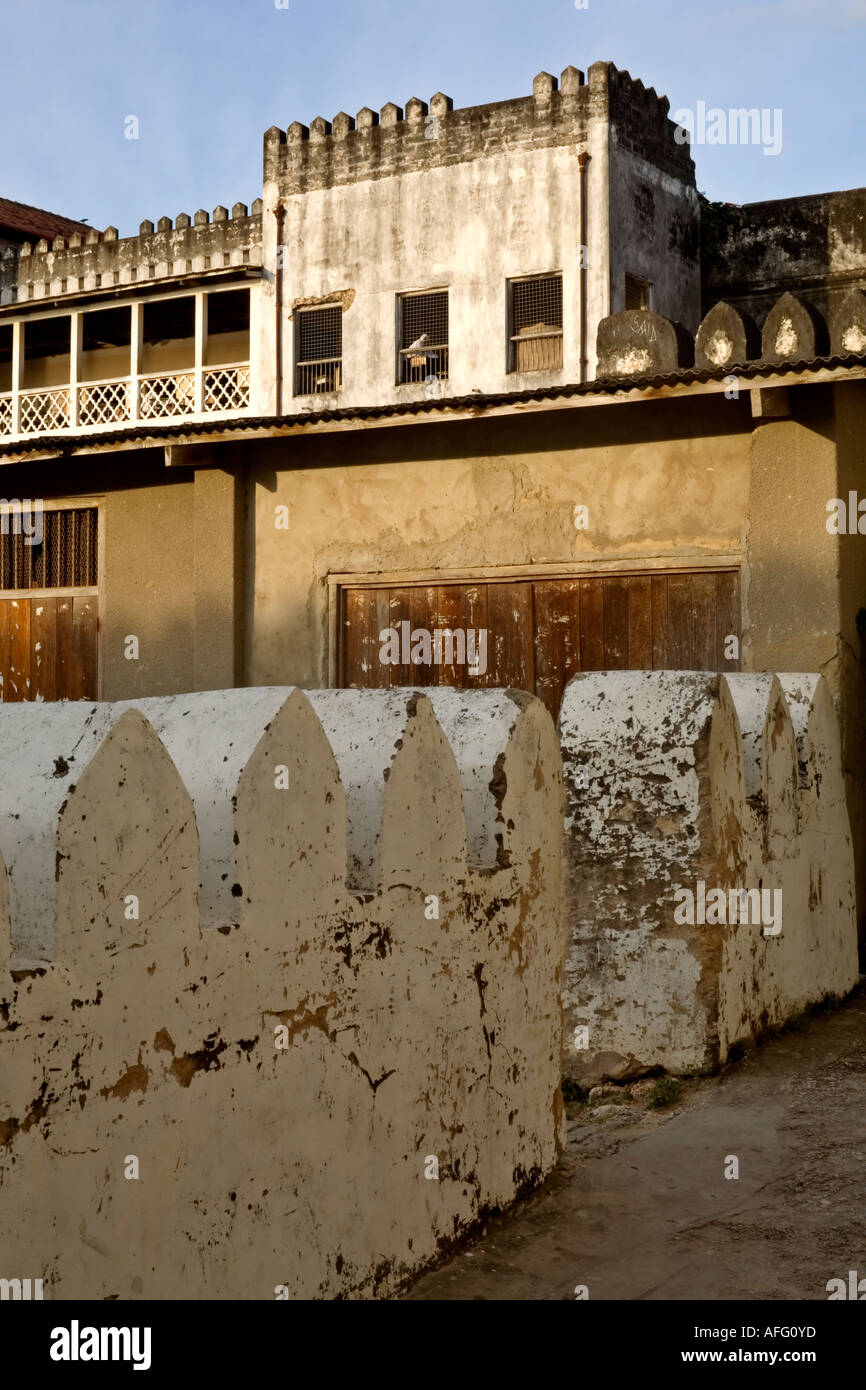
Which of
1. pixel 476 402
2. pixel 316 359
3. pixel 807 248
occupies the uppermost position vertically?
pixel 807 248

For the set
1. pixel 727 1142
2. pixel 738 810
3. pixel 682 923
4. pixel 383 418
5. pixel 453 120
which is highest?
pixel 453 120

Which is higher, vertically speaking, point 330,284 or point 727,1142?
point 330,284

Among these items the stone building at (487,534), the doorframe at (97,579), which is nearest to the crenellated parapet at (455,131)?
the stone building at (487,534)

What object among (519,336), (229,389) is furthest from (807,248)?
(229,389)

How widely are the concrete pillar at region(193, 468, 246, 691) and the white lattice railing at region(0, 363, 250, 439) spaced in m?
14.9

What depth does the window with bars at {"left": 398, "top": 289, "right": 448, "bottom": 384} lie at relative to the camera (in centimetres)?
2444

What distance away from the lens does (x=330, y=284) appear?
25016 mm

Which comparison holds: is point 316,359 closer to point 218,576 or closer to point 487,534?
point 218,576

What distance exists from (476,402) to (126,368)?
2073 centimetres

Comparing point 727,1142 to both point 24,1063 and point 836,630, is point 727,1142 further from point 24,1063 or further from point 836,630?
point 836,630

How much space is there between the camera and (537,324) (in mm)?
23688
